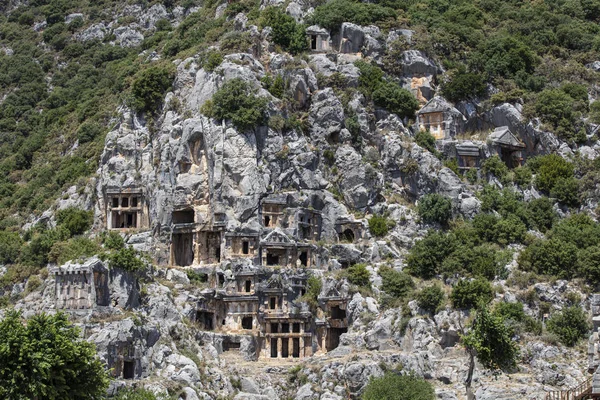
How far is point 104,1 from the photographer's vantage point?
180375 millimetres

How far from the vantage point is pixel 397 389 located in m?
80.8

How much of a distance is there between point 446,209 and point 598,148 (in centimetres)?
2152

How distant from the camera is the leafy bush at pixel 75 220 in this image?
10931cm

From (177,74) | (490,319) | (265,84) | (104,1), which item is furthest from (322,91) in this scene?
(104,1)

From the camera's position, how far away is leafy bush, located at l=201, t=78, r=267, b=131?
105812 mm

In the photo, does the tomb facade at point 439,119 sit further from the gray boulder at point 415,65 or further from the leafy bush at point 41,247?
the leafy bush at point 41,247

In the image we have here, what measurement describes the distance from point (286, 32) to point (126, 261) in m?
39.8

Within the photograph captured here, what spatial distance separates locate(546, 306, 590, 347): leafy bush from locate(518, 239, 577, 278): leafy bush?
557cm

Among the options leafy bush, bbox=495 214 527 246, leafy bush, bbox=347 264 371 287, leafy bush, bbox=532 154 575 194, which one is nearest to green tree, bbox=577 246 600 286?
leafy bush, bbox=495 214 527 246

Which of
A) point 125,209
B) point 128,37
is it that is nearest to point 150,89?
point 125,209

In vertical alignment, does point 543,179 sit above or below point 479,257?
above

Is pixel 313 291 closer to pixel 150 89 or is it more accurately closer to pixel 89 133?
pixel 150 89

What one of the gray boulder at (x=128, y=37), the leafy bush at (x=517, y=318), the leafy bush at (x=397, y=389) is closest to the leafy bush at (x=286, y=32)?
the leafy bush at (x=517, y=318)

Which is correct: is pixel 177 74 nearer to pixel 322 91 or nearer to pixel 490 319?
pixel 322 91
